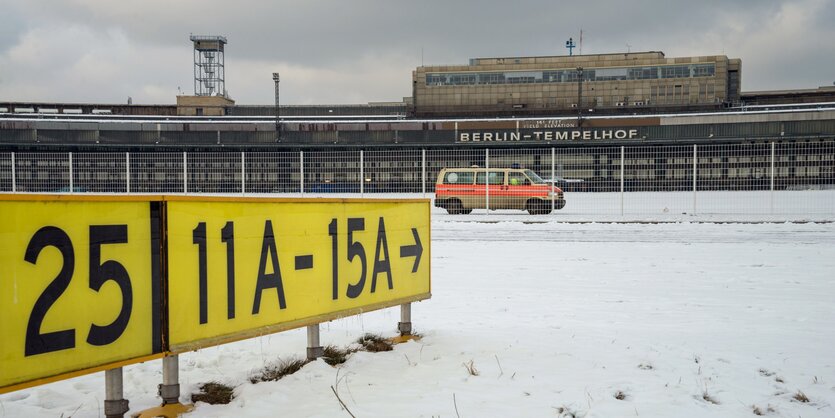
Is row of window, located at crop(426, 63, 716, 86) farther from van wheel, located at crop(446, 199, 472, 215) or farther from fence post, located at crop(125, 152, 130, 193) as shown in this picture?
fence post, located at crop(125, 152, 130, 193)

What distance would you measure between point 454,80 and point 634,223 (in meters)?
63.2

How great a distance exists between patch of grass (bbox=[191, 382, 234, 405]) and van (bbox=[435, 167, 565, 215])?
18.1 m

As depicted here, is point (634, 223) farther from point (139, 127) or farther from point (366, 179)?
point (139, 127)

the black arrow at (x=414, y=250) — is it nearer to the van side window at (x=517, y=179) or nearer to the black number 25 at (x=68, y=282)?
the black number 25 at (x=68, y=282)

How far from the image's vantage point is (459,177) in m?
22.6

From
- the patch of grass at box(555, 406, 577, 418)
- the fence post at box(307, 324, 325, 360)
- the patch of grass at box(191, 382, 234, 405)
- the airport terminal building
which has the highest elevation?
the airport terminal building

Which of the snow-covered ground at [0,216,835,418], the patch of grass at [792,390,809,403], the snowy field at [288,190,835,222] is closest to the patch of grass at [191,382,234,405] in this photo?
the snow-covered ground at [0,216,835,418]

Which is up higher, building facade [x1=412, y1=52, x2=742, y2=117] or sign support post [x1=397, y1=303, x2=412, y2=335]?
building facade [x1=412, y1=52, x2=742, y2=117]

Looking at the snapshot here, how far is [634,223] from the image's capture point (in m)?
17.7

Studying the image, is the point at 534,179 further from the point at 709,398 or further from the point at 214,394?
the point at 214,394

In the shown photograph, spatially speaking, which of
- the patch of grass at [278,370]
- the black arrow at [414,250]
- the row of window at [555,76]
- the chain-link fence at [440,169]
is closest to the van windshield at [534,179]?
the chain-link fence at [440,169]

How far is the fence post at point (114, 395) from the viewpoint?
11.8 ft

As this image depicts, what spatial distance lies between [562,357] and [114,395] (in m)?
3.07

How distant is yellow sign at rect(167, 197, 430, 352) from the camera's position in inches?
150
